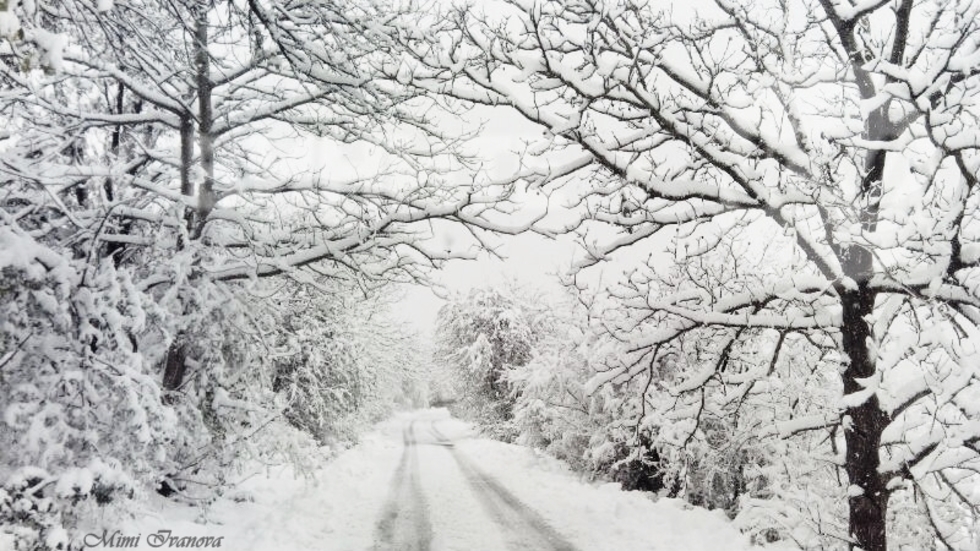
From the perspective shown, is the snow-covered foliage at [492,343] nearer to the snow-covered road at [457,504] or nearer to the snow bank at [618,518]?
the snow-covered road at [457,504]

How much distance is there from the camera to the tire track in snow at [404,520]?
29.1 ft

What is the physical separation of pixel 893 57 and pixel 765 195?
1521 millimetres

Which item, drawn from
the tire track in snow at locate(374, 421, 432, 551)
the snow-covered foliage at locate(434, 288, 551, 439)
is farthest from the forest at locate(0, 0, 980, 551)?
the snow-covered foliage at locate(434, 288, 551, 439)

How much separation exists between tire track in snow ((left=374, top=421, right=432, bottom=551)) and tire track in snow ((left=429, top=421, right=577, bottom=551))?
1320 mm

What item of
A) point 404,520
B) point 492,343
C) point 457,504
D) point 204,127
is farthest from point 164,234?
point 492,343

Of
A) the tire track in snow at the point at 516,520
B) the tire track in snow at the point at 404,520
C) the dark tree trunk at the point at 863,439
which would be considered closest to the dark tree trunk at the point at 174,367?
the tire track in snow at the point at 404,520

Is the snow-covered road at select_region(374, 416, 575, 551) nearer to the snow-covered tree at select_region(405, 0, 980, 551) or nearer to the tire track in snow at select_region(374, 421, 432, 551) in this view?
the tire track in snow at select_region(374, 421, 432, 551)

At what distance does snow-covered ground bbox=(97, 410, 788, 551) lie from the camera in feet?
27.8

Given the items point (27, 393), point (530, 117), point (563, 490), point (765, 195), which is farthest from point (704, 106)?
point (563, 490)

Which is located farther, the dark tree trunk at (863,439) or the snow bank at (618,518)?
the snow bank at (618,518)

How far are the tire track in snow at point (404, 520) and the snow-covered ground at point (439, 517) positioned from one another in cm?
2

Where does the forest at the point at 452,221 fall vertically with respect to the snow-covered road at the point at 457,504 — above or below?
above

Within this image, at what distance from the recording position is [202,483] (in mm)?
8125

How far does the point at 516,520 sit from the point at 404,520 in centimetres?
204
